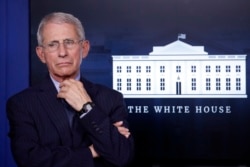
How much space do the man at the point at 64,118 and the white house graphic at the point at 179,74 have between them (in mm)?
615

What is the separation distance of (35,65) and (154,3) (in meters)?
0.75

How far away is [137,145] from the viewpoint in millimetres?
2396

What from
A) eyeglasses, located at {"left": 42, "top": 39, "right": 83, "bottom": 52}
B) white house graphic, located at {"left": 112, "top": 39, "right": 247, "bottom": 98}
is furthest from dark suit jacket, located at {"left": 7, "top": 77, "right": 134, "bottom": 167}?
white house graphic, located at {"left": 112, "top": 39, "right": 247, "bottom": 98}

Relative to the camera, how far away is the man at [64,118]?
1591mm

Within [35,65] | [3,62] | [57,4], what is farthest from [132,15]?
[3,62]

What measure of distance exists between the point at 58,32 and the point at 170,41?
857 mm

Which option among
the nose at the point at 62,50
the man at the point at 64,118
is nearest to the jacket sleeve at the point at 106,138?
the man at the point at 64,118

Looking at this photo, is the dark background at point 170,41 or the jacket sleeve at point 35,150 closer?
the jacket sleeve at point 35,150

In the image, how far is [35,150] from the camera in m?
1.59

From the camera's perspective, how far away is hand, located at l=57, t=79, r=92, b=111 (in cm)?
163

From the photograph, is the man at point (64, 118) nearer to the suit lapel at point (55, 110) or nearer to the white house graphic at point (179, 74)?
the suit lapel at point (55, 110)

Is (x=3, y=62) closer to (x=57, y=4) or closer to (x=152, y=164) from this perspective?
(x=57, y=4)

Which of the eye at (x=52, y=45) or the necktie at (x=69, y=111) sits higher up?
the eye at (x=52, y=45)

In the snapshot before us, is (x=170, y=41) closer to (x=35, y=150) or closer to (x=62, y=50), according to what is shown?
(x=62, y=50)
